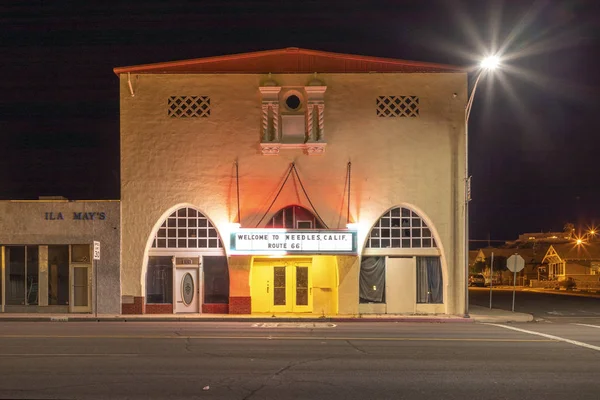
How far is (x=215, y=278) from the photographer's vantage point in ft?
79.5

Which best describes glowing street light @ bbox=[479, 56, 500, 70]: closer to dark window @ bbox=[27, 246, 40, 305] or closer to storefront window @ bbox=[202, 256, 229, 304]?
storefront window @ bbox=[202, 256, 229, 304]

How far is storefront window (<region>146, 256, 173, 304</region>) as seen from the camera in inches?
950

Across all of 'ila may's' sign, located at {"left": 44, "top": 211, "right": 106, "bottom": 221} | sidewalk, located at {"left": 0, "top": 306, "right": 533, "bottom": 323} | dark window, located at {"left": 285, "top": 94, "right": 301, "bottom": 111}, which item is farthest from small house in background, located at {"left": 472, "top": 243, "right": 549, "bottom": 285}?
'ila may's' sign, located at {"left": 44, "top": 211, "right": 106, "bottom": 221}

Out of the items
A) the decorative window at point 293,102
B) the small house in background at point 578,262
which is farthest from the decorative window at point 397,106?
the small house in background at point 578,262

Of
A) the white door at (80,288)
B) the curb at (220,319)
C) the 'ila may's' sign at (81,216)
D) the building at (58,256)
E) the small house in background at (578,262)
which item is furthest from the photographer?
the small house in background at (578,262)

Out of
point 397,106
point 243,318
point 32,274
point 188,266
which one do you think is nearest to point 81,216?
point 32,274

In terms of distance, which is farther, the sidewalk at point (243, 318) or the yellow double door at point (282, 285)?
the yellow double door at point (282, 285)

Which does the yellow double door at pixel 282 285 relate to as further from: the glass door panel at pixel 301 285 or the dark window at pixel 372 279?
the dark window at pixel 372 279

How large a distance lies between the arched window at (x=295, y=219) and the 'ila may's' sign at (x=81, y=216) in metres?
6.28

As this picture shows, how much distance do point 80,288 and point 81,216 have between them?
270cm

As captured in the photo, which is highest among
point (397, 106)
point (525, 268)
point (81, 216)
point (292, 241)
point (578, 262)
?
point (397, 106)

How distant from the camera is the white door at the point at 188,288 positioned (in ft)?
79.3

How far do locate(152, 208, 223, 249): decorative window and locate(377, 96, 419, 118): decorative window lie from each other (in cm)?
762

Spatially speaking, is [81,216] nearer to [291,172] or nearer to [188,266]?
[188,266]
